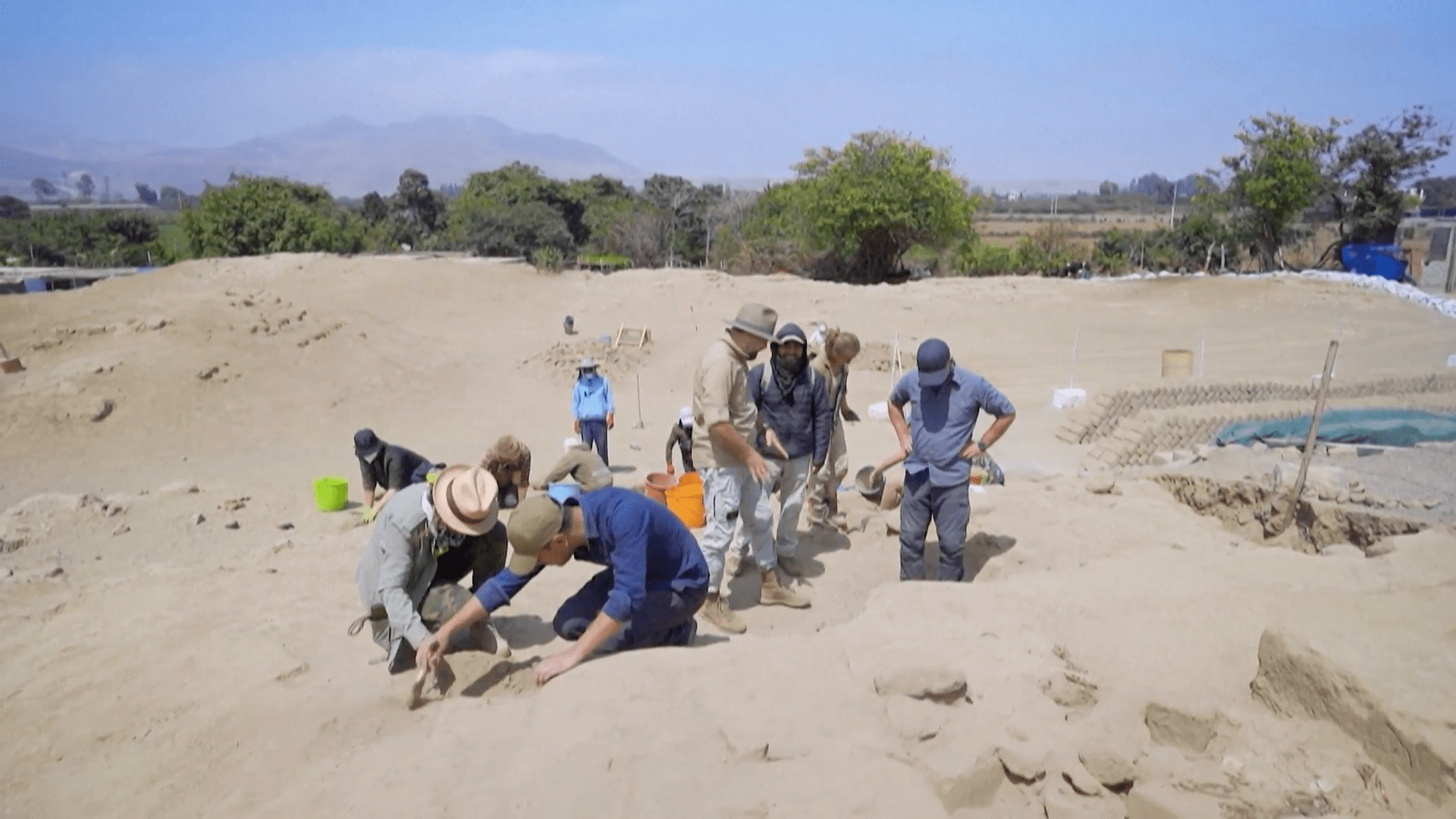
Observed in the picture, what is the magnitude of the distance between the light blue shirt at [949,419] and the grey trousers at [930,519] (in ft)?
0.24

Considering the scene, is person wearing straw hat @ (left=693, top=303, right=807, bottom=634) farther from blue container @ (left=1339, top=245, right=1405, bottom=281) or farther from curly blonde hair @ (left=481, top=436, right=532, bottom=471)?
blue container @ (left=1339, top=245, right=1405, bottom=281)

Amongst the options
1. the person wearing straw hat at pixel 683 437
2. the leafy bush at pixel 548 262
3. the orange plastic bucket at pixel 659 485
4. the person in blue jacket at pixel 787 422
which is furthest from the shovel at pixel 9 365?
the person in blue jacket at pixel 787 422

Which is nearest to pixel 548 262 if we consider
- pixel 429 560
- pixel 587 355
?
pixel 587 355

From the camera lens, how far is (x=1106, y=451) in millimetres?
8961

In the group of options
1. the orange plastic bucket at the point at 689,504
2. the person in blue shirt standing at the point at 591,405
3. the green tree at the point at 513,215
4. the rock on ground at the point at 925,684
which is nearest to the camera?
the rock on ground at the point at 925,684

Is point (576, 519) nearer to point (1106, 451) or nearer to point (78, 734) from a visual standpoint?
point (78, 734)

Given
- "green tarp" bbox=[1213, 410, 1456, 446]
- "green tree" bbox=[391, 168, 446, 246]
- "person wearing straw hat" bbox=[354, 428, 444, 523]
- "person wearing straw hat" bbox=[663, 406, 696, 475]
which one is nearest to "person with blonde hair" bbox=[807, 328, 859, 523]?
"person wearing straw hat" bbox=[663, 406, 696, 475]

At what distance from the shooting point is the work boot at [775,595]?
5.14 m

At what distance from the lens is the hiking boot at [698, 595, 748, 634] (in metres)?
4.64

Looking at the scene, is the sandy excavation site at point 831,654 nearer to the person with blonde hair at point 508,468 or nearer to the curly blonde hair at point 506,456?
Answer: the person with blonde hair at point 508,468

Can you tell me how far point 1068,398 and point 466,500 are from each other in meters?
9.74

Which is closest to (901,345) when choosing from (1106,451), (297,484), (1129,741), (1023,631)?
(1106,451)

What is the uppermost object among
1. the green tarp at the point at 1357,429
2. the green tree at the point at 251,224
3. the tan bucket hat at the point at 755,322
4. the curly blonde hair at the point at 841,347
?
the green tree at the point at 251,224

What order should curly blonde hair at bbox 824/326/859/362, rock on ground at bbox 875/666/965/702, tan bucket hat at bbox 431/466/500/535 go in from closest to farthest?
rock on ground at bbox 875/666/965/702, tan bucket hat at bbox 431/466/500/535, curly blonde hair at bbox 824/326/859/362
